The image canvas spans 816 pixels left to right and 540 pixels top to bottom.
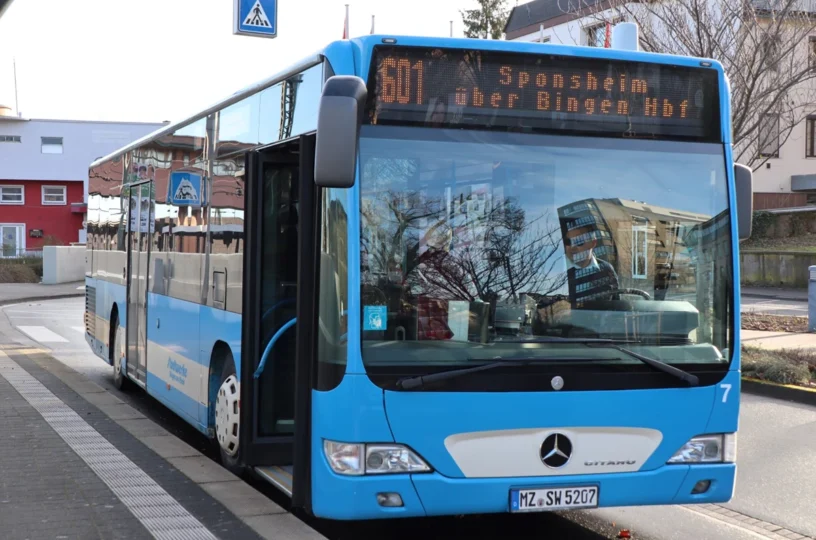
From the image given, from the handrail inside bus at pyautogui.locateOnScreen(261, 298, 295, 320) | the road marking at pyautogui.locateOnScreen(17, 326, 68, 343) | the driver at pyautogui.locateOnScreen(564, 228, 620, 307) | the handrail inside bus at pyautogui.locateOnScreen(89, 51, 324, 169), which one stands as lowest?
the road marking at pyautogui.locateOnScreen(17, 326, 68, 343)

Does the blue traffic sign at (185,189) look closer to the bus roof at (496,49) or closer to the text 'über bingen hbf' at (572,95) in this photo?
the bus roof at (496,49)

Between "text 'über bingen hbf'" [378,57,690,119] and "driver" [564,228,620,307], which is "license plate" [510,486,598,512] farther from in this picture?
"text 'über bingen hbf'" [378,57,690,119]

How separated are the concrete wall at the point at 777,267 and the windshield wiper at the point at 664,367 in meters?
28.1

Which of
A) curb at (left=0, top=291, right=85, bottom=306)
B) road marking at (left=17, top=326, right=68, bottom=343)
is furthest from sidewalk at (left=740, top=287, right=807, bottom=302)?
curb at (left=0, top=291, right=85, bottom=306)

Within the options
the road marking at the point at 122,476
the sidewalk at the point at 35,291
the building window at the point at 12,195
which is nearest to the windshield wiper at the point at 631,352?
the road marking at the point at 122,476

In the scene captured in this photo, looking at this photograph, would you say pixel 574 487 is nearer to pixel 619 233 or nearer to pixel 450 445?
pixel 450 445

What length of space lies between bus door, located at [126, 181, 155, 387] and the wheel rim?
10.6 feet

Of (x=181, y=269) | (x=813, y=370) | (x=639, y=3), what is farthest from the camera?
(x=639, y=3)

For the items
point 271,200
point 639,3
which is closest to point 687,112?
point 271,200

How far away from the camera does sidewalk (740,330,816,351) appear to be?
16.4m

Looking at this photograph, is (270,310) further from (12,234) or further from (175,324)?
(12,234)

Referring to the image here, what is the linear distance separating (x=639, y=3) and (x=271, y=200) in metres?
12.2

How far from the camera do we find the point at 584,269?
5.73 metres

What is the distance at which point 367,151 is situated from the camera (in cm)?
555
